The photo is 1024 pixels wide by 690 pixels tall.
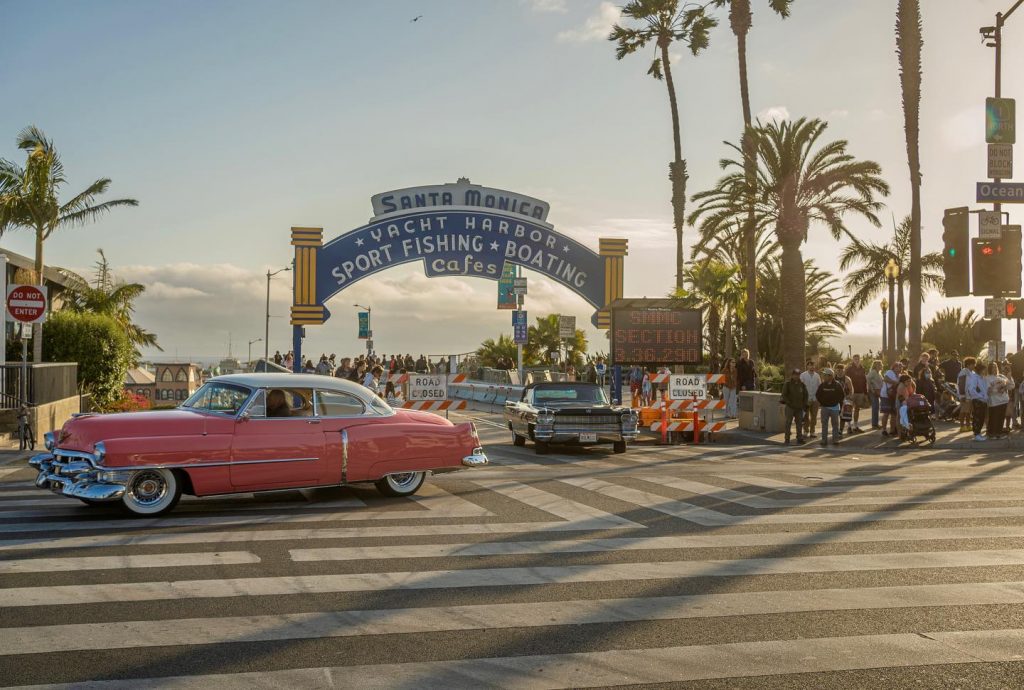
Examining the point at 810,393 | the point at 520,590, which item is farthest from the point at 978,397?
the point at 520,590

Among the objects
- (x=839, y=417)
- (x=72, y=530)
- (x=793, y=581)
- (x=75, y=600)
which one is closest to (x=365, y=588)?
(x=75, y=600)

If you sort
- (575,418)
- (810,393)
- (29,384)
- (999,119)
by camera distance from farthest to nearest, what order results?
1. (810,393)
2. (999,119)
3. (29,384)
4. (575,418)

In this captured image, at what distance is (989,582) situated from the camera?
7512mm

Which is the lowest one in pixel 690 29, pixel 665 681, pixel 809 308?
pixel 665 681

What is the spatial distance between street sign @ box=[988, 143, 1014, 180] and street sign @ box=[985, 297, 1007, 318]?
8.78ft

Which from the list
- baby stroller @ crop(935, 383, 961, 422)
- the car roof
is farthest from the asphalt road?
baby stroller @ crop(935, 383, 961, 422)

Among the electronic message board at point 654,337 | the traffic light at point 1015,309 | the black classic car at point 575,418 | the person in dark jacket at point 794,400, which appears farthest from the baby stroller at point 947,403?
the black classic car at point 575,418

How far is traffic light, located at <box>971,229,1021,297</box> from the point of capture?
1966 centimetres

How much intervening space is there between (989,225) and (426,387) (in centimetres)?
1193

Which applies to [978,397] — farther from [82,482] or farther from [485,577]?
[82,482]

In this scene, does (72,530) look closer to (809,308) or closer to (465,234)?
(465,234)

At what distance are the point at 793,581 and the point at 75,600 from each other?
513cm

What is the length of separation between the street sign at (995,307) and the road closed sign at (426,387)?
12223 millimetres

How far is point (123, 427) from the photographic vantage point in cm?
1024
